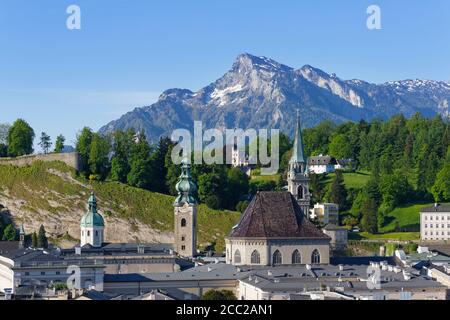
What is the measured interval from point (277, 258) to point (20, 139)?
42737mm

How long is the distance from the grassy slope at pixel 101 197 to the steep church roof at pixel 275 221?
2463 centimetres

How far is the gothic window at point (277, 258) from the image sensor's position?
7244 centimetres

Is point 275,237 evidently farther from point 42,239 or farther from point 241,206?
point 241,206

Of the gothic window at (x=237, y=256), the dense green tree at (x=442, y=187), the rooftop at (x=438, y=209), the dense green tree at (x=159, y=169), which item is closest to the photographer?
the gothic window at (x=237, y=256)

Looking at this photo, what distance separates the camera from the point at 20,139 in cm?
10969

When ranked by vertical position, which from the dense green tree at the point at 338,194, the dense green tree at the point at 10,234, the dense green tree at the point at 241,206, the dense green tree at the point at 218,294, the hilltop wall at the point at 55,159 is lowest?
the dense green tree at the point at 218,294

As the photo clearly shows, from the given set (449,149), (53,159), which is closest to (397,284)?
(53,159)

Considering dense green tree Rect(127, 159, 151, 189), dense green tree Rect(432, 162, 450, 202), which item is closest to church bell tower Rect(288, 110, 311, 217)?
dense green tree Rect(127, 159, 151, 189)

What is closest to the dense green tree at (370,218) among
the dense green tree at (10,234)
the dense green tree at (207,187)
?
the dense green tree at (207,187)

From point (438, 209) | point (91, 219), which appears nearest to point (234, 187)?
point (438, 209)

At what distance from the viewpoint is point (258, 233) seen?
72500mm

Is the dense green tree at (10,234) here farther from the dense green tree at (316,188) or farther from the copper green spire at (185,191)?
the dense green tree at (316,188)

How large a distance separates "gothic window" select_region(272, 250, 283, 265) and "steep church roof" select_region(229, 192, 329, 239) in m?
0.93
